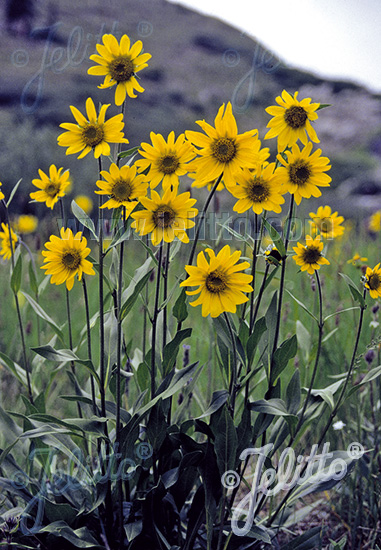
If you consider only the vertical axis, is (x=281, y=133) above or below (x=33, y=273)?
above

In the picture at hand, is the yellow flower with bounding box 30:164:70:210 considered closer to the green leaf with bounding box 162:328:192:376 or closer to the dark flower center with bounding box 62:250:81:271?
the dark flower center with bounding box 62:250:81:271

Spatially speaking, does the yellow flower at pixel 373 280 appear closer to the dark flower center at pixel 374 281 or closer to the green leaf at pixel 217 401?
the dark flower center at pixel 374 281

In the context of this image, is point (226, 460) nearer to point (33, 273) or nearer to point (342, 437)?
point (33, 273)

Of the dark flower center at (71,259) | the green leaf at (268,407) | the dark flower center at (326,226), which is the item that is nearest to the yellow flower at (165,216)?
the dark flower center at (71,259)

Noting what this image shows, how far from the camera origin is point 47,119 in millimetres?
8633

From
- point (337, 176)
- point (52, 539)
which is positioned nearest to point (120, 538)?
point (52, 539)

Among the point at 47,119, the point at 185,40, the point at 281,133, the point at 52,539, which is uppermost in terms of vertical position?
the point at 185,40

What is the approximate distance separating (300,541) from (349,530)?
18 centimetres

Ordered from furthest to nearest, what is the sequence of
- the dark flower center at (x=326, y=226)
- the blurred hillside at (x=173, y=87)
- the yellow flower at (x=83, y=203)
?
1. the blurred hillside at (x=173, y=87)
2. the yellow flower at (x=83, y=203)
3. the dark flower center at (x=326, y=226)

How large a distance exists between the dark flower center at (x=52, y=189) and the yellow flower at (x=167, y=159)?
0.84ft

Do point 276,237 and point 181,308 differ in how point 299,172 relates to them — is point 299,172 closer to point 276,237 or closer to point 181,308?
point 276,237

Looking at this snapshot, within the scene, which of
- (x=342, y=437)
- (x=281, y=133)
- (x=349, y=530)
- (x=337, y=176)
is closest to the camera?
(x=281, y=133)

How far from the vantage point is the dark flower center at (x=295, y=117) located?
0.77 metres

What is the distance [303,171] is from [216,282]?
24 centimetres
